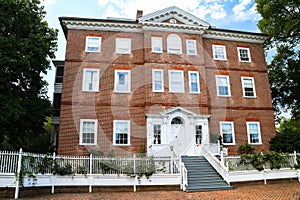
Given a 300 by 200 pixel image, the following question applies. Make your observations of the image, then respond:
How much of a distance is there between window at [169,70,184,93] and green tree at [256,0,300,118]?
1292 centimetres

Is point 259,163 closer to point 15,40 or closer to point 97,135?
point 97,135

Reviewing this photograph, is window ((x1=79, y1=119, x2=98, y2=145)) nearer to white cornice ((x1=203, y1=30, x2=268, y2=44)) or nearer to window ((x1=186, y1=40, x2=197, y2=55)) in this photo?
window ((x1=186, y1=40, x2=197, y2=55))

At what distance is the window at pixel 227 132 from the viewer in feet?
61.6

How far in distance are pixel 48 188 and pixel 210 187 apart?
7660 millimetres

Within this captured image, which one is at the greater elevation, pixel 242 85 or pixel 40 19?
pixel 40 19

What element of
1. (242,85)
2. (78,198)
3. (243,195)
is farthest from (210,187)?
(242,85)

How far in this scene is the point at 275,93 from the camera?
28531mm

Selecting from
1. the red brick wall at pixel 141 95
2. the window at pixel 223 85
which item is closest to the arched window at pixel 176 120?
the red brick wall at pixel 141 95

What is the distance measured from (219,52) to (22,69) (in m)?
15.0

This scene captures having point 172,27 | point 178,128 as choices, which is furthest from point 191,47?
point 178,128

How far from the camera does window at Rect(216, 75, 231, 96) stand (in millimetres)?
19781

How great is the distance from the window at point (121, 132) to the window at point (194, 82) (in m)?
5.46

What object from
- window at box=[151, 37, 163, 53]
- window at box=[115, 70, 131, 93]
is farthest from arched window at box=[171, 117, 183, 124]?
window at box=[151, 37, 163, 53]

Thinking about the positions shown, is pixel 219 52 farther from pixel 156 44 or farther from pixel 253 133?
pixel 253 133
